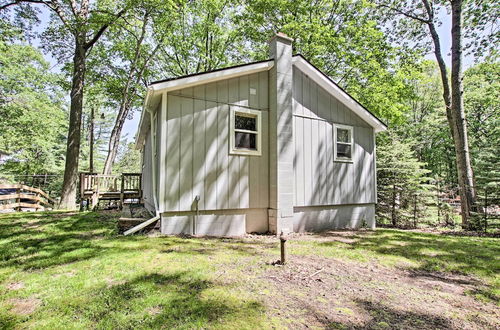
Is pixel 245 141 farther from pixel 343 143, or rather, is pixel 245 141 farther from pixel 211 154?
pixel 343 143

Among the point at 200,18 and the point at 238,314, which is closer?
the point at 238,314

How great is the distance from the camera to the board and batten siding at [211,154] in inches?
220

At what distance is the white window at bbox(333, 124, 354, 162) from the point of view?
7.80 meters

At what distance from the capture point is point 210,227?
236 inches

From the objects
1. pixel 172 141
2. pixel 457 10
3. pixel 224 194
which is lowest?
pixel 224 194

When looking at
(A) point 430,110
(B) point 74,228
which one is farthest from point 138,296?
(A) point 430,110

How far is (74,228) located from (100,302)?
14.5 ft

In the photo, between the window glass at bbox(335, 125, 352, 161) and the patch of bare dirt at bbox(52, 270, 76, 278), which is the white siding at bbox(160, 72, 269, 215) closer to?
the patch of bare dirt at bbox(52, 270, 76, 278)

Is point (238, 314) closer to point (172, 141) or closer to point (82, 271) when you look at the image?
point (82, 271)

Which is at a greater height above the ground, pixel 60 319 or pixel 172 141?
pixel 172 141

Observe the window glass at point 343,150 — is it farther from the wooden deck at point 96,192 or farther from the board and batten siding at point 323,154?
the wooden deck at point 96,192

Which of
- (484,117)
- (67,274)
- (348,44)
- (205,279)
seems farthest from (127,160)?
(484,117)

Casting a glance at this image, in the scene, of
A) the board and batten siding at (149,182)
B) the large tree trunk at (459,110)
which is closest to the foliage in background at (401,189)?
the large tree trunk at (459,110)

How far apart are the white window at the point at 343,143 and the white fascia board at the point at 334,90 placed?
649 mm
